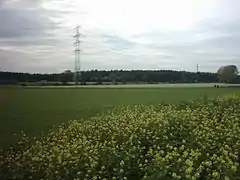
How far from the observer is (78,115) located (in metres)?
3.89

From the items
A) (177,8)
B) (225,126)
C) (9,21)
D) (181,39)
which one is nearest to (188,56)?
(181,39)

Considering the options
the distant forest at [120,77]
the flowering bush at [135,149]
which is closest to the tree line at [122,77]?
the distant forest at [120,77]

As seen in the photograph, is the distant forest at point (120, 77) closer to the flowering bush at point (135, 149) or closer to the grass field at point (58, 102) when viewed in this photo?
the grass field at point (58, 102)

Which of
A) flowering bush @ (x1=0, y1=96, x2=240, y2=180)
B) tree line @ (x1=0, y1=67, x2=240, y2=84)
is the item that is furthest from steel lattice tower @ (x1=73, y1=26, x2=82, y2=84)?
flowering bush @ (x1=0, y1=96, x2=240, y2=180)

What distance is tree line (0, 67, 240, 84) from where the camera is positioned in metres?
3.57

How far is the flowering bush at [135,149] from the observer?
9.58 ft

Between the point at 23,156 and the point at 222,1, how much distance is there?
300cm

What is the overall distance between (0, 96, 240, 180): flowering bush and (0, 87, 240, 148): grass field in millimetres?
83

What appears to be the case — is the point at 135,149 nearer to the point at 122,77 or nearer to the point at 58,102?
the point at 58,102

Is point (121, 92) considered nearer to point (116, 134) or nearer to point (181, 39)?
point (116, 134)

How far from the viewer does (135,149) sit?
340 centimetres

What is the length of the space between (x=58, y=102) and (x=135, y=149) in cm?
81

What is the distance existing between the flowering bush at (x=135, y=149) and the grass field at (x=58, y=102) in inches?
3.3

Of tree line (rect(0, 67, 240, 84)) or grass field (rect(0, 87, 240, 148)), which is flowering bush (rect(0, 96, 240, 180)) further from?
tree line (rect(0, 67, 240, 84))
